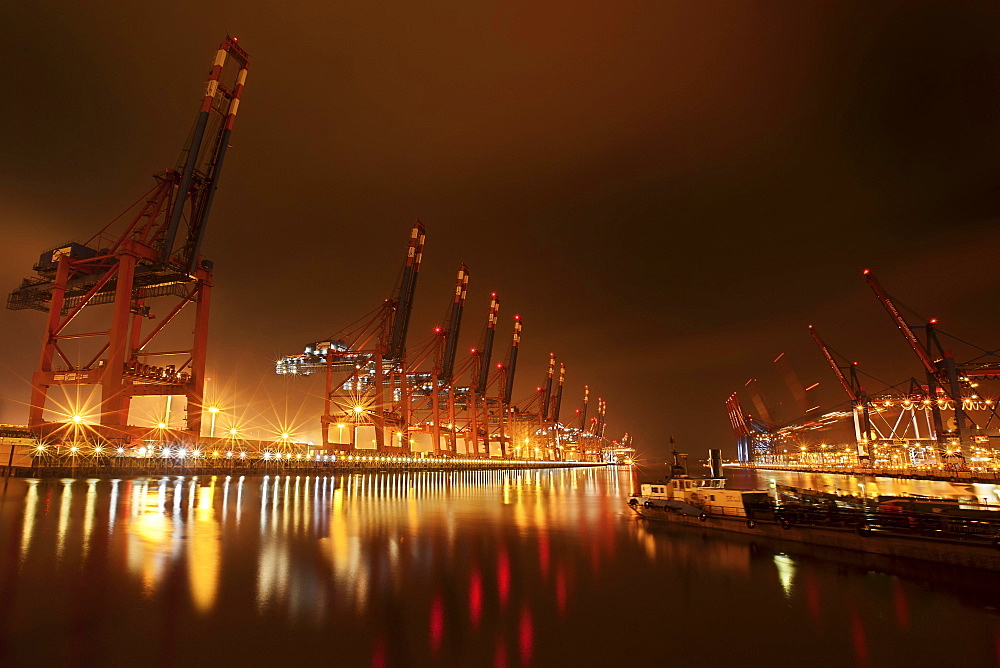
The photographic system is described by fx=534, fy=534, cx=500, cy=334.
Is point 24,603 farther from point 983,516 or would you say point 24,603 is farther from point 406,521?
point 983,516

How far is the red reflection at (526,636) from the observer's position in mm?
7888

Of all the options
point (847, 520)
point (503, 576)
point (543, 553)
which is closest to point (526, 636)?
point (503, 576)

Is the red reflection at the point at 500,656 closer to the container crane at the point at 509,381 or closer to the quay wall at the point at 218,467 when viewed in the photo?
the quay wall at the point at 218,467

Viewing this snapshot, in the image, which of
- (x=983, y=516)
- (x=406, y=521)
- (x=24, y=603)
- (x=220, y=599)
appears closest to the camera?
(x=24, y=603)

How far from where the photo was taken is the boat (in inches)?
592

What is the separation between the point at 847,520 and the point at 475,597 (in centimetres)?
1376

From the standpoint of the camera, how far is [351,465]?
59562 mm

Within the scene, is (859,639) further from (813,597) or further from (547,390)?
(547,390)

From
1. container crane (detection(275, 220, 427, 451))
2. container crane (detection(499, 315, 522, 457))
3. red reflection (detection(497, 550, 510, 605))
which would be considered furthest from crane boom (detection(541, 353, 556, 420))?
red reflection (detection(497, 550, 510, 605))

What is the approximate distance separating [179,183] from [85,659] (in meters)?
40.1

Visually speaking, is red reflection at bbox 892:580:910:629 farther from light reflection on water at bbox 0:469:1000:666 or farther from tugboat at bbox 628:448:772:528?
tugboat at bbox 628:448:772:528

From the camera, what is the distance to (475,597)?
10.9m

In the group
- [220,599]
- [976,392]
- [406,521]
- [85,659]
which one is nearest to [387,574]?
[220,599]

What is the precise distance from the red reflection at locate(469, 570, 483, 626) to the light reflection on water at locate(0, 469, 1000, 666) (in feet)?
0.24
